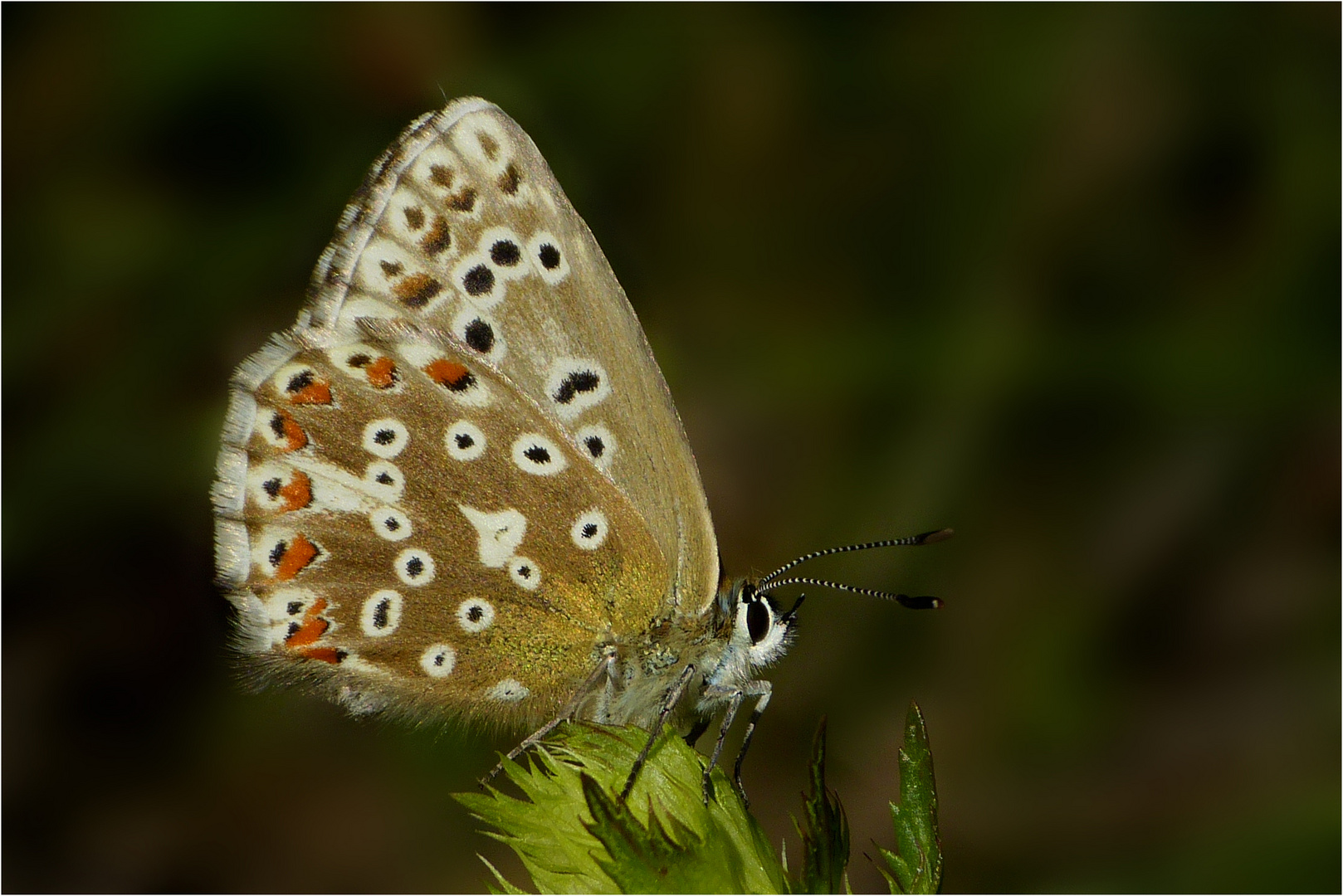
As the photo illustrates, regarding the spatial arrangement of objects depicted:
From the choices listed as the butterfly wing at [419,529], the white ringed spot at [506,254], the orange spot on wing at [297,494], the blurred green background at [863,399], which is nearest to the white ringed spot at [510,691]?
the butterfly wing at [419,529]

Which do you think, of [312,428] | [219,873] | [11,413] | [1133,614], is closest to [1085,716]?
[1133,614]

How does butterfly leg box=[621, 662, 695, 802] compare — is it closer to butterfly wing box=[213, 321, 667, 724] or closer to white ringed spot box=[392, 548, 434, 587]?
butterfly wing box=[213, 321, 667, 724]

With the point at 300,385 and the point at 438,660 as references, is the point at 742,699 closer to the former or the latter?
the point at 438,660

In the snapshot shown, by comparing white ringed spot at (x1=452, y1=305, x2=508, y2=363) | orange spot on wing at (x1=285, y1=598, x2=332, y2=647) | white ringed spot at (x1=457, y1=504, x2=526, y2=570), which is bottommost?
orange spot on wing at (x1=285, y1=598, x2=332, y2=647)

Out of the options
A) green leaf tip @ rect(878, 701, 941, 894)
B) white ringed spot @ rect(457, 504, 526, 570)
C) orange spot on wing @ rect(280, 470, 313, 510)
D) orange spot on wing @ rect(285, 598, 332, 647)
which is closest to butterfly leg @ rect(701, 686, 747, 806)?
green leaf tip @ rect(878, 701, 941, 894)

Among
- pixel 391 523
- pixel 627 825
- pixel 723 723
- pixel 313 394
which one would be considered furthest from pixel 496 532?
pixel 627 825

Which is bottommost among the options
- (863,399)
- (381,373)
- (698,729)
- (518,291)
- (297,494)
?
(698,729)
